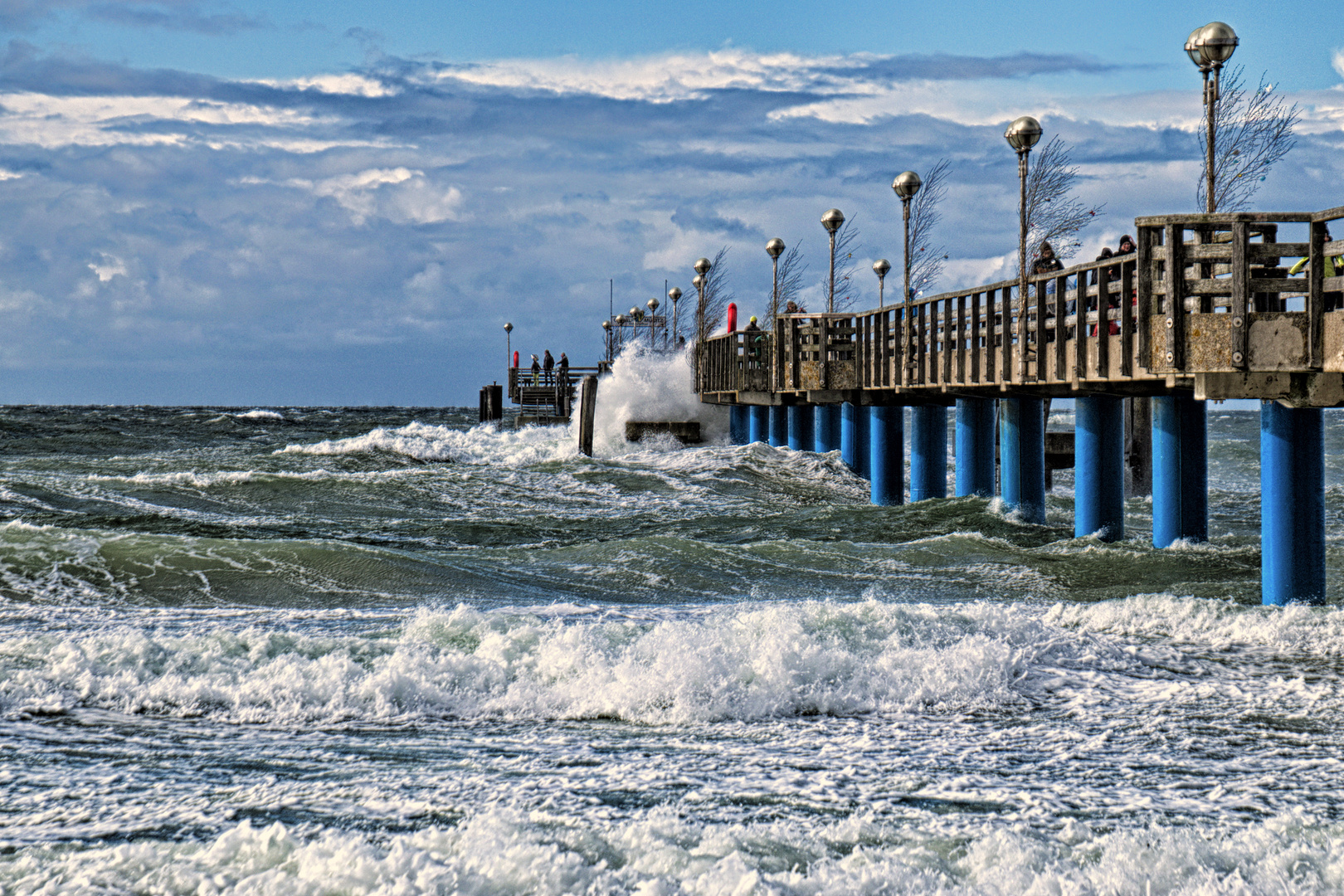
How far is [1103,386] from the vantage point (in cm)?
1330

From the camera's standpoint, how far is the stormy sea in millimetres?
4602

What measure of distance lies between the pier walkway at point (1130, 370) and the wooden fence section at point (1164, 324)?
1cm

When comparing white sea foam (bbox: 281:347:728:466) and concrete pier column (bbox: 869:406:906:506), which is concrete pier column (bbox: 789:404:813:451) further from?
concrete pier column (bbox: 869:406:906:506)

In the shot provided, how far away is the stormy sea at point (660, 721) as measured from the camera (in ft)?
15.1

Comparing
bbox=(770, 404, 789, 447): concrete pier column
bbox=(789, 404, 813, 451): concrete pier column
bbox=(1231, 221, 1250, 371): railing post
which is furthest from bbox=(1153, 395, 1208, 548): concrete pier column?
bbox=(770, 404, 789, 447): concrete pier column

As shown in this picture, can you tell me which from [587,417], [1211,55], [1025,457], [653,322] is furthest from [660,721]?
[653,322]

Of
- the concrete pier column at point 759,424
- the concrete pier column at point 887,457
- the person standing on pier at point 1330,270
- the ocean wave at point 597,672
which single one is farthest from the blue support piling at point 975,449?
the concrete pier column at point 759,424

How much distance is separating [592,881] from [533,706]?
2.78 meters

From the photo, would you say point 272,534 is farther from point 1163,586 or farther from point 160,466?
point 160,466

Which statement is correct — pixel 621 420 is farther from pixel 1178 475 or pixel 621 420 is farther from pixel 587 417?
pixel 1178 475

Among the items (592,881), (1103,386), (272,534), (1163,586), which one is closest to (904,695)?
(592,881)

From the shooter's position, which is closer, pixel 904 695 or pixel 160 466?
pixel 904 695

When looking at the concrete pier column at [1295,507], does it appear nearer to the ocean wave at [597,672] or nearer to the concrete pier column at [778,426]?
the ocean wave at [597,672]

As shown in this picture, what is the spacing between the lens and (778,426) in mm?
33031
